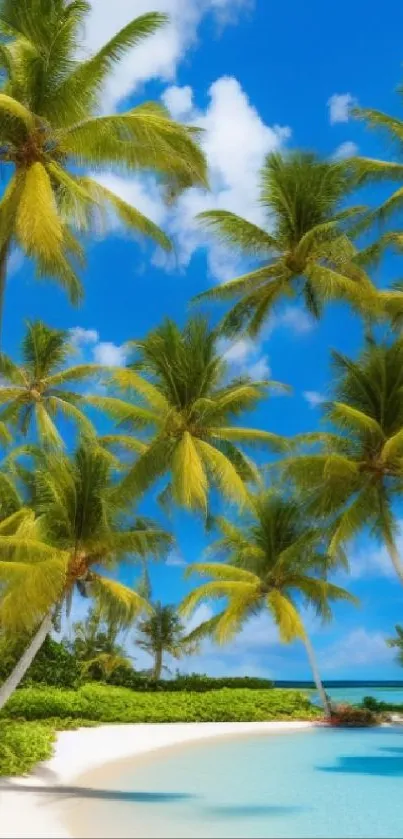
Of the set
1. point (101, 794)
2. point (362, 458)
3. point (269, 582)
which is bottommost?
point (101, 794)

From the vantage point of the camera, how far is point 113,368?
609 inches

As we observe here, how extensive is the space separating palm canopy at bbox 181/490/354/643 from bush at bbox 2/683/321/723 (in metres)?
2.21

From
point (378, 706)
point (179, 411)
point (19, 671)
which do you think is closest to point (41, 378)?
point (179, 411)

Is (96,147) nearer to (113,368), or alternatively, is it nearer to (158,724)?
(113,368)

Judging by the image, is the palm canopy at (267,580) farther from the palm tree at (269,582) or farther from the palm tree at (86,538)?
the palm tree at (86,538)

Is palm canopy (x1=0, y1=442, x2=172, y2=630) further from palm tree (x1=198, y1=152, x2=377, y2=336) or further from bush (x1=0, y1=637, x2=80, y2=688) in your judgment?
bush (x1=0, y1=637, x2=80, y2=688)

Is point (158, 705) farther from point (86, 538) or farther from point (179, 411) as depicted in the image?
point (86, 538)

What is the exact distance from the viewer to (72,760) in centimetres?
1358

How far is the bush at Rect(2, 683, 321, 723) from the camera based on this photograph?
61.5 ft

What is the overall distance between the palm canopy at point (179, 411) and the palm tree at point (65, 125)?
250cm

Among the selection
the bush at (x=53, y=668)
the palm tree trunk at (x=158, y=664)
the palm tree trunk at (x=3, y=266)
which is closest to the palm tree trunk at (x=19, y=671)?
the palm tree trunk at (x=3, y=266)

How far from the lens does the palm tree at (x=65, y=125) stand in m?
11.2

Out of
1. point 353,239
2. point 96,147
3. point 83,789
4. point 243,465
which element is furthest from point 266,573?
point 96,147

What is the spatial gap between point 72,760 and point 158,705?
31.0 ft
